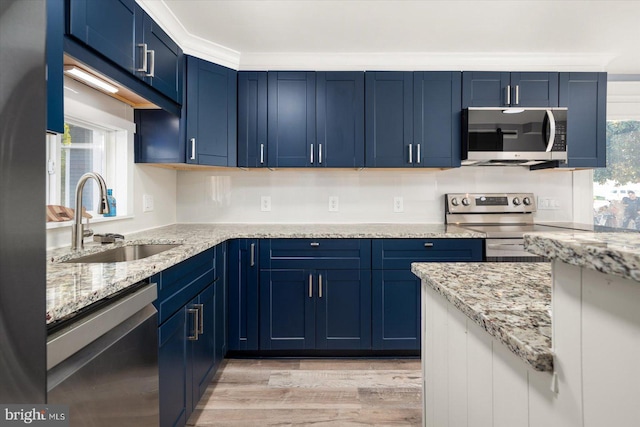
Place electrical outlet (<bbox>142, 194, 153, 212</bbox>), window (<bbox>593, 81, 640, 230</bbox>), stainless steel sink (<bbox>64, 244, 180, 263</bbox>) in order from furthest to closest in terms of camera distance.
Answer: window (<bbox>593, 81, 640, 230</bbox>) < electrical outlet (<bbox>142, 194, 153, 212</bbox>) < stainless steel sink (<bbox>64, 244, 180, 263</bbox>)

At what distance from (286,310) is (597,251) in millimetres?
2334

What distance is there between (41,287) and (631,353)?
73 centimetres

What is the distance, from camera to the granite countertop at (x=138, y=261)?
94cm

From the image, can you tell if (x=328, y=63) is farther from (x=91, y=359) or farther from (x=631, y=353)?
(x=631, y=353)

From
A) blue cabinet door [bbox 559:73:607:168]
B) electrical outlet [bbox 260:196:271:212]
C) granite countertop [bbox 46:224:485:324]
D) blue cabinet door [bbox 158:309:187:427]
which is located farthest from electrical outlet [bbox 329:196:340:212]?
blue cabinet door [bbox 559:73:607:168]

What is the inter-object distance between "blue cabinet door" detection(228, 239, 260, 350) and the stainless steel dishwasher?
1.23 m

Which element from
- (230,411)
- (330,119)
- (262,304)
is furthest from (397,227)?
(230,411)

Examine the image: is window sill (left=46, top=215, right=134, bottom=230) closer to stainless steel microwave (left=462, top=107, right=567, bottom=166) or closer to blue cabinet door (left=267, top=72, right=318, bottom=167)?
blue cabinet door (left=267, top=72, right=318, bottom=167)

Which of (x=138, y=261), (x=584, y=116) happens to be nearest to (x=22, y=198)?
(x=138, y=261)

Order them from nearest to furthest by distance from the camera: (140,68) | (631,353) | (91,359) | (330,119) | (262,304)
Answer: (631,353) → (91,359) → (140,68) → (262,304) → (330,119)

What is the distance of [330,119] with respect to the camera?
2811 mm

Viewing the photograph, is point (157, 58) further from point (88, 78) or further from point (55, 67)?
point (55, 67)

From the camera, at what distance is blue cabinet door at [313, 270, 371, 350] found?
2.59 metres

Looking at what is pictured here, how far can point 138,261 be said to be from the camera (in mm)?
1421
